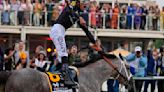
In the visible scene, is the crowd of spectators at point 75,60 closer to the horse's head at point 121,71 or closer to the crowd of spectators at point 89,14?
the horse's head at point 121,71

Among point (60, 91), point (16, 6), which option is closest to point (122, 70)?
point (60, 91)

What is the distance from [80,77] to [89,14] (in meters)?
17.9

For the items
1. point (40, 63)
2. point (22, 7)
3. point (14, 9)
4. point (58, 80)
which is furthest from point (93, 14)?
point (58, 80)

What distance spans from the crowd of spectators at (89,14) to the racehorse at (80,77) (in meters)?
16.1

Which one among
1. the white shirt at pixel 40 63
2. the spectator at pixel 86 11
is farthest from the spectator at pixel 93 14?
the white shirt at pixel 40 63

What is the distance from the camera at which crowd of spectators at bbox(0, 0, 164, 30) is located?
2812 cm

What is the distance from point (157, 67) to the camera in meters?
19.2

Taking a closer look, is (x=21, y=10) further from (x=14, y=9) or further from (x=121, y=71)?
(x=121, y=71)

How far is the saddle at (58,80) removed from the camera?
10.2 m

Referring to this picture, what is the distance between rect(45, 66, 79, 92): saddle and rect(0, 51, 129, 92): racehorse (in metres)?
0.14

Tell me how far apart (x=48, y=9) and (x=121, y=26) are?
465cm

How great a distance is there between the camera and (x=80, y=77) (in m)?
11.0

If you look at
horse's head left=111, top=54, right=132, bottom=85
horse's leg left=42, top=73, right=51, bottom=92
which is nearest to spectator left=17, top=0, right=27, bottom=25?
horse's head left=111, top=54, right=132, bottom=85

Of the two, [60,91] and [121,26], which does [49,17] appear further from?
[60,91]
